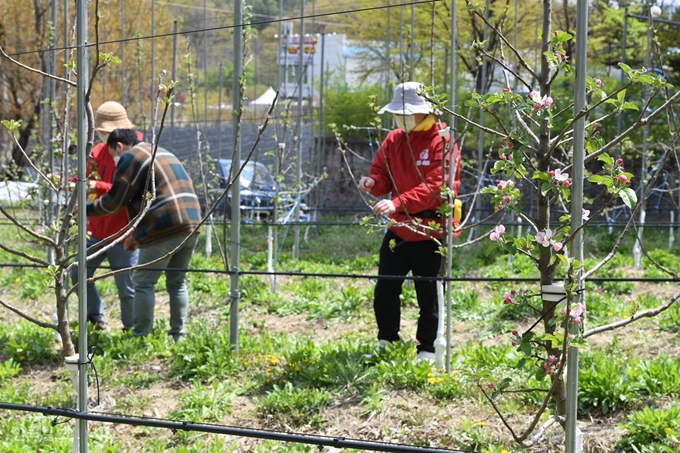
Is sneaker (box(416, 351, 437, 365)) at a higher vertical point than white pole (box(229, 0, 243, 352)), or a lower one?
lower

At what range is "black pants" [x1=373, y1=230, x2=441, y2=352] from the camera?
449 centimetres

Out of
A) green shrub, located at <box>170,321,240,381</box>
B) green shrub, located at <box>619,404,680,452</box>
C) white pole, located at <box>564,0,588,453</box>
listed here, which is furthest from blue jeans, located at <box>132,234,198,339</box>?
white pole, located at <box>564,0,588,453</box>

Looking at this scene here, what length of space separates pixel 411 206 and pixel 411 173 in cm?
26

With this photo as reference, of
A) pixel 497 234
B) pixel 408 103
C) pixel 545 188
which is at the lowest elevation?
pixel 497 234

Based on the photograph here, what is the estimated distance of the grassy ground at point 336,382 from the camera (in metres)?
3.65

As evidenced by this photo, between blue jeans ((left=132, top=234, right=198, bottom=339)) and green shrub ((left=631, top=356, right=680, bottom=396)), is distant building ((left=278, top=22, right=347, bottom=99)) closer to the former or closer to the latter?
blue jeans ((left=132, top=234, right=198, bottom=339))

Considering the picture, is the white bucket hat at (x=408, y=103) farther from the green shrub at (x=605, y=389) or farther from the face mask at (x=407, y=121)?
the green shrub at (x=605, y=389)

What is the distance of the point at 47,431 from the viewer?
3.92 m

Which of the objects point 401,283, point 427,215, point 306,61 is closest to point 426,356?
point 401,283

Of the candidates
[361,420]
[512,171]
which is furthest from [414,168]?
[512,171]

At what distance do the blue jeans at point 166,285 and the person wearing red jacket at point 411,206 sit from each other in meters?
1.27

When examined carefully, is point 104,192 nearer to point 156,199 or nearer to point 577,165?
point 156,199

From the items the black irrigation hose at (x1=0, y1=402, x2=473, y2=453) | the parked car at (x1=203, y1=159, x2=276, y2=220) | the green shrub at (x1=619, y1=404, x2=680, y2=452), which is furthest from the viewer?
the parked car at (x1=203, y1=159, x2=276, y2=220)

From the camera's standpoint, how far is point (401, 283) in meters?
4.54
